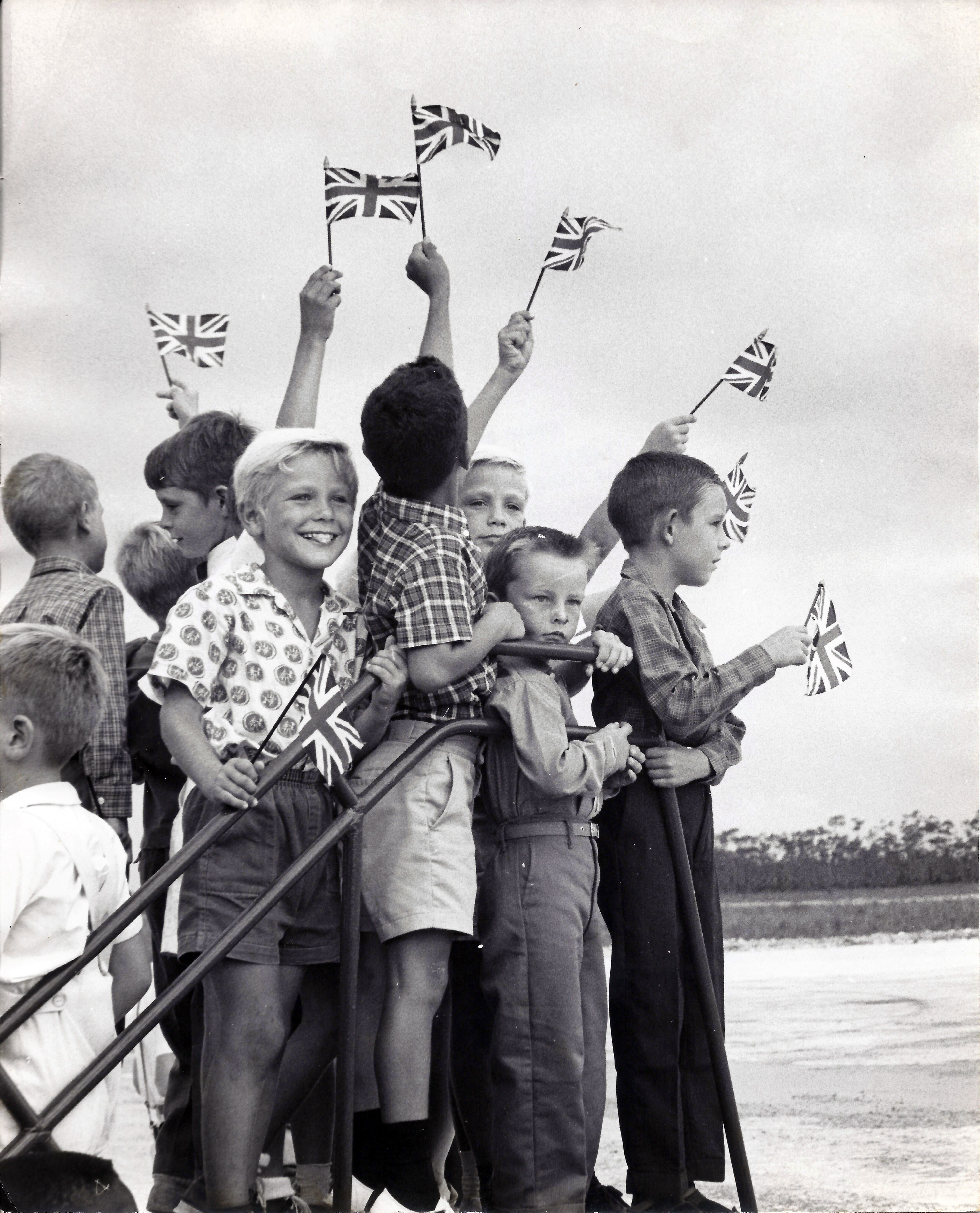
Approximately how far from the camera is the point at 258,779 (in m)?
2.58

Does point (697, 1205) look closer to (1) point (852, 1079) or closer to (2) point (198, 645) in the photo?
(1) point (852, 1079)

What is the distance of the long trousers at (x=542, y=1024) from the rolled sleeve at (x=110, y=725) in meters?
0.76

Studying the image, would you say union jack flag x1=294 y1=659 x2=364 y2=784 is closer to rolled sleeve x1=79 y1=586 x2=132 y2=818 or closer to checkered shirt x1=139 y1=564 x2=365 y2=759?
checkered shirt x1=139 y1=564 x2=365 y2=759

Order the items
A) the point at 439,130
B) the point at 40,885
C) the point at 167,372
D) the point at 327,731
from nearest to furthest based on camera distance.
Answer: the point at 40,885 < the point at 327,731 < the point at 439,130 < the point at 167,372

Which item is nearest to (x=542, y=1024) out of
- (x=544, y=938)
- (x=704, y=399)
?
(x=544, y=938)

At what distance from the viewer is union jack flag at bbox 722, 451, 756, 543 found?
3619 mm

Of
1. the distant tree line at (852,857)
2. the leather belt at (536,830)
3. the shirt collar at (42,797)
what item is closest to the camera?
the shirt collar at (42,797)

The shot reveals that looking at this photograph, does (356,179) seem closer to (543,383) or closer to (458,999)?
(543,383)

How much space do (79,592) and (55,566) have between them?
0.10 meters

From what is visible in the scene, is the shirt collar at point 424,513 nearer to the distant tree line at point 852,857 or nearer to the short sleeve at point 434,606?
the short sleeve at point 434,606

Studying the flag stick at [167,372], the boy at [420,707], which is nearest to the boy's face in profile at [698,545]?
the boy at [420,707]

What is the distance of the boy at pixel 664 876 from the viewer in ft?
9.88

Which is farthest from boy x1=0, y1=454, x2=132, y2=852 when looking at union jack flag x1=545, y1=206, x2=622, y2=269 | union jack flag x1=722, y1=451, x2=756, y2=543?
union jack flag x1=722, y1=451, x2=756, y2=543

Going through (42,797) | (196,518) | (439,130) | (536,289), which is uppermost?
(439,130)
